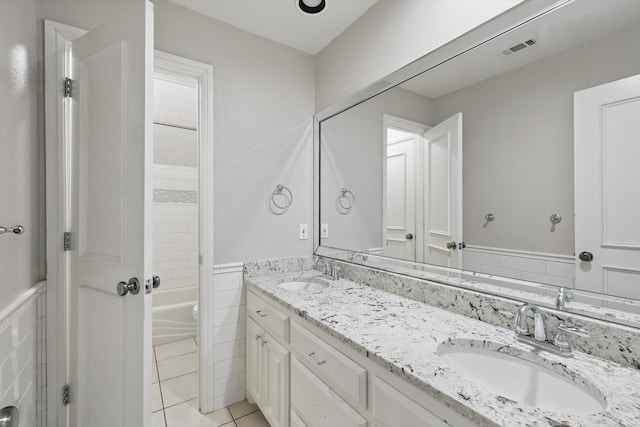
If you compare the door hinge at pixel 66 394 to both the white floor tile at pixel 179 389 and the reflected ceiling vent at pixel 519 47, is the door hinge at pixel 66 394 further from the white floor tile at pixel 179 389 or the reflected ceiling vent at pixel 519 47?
the reflected ceiling vent at pixel 519 47

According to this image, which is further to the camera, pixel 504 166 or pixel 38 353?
pixel 38 353

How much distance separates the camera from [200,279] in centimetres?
186

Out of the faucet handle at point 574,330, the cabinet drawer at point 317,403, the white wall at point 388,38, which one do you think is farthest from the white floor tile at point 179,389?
the white wall at point 388,38

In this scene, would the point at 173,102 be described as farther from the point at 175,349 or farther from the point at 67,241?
the point at 175,349

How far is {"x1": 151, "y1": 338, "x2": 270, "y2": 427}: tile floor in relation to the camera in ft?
5.79

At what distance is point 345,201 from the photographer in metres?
2.12

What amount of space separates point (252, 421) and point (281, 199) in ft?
4.67

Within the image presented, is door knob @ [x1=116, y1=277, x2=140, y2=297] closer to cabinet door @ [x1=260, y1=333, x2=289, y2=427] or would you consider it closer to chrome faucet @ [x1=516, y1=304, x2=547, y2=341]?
cabinet door @ [x1=260, y1=333, x2=289, y2=427]

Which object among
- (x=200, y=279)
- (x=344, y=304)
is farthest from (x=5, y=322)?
(x=344, y=304)

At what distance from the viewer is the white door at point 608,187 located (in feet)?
2.94

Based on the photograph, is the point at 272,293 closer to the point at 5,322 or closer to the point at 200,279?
the point at 200,279

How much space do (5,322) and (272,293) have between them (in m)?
1.01

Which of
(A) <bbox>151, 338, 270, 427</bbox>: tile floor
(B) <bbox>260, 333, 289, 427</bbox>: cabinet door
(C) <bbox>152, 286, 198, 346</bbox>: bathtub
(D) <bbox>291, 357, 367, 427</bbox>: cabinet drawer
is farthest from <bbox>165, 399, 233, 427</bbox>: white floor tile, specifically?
(C) <bbox>152, 286, 198, 346</bbox>: bathtub

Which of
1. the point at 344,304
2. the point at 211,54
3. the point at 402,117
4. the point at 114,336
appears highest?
the point at 211,54
